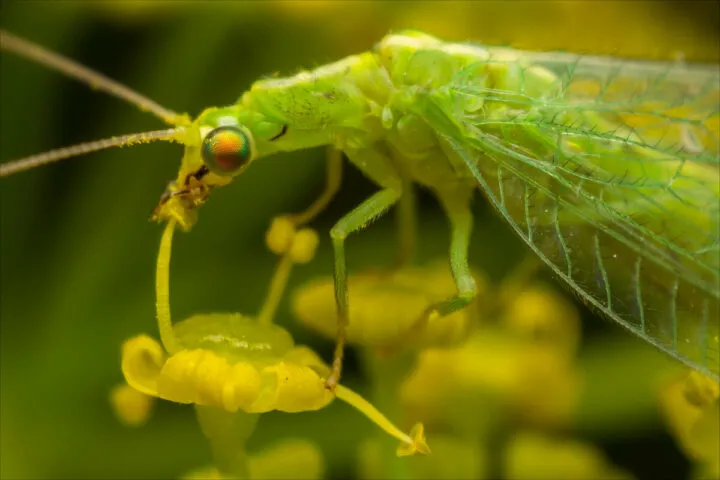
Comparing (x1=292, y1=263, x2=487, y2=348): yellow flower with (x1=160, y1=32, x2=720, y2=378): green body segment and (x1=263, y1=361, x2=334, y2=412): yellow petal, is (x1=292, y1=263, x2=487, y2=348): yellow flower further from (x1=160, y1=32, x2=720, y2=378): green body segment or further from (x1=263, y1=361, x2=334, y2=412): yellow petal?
(x1=263, y1=361, x2=334, y2=412): yellow petal

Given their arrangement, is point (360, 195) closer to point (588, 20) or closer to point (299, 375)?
point (588, 20)

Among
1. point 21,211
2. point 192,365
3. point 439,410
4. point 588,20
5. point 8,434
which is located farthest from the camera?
point 588,20

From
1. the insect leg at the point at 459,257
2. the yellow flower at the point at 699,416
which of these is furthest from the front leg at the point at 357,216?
the yellow flower at the point at 699,416

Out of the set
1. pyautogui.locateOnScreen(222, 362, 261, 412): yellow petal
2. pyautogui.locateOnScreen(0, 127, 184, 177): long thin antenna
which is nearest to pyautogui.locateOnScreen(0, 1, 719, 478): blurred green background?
pyautogui.locateOnScreen(0, 127, 184, 177): long thin antenna

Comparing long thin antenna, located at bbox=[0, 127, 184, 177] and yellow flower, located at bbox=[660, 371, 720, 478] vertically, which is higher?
long thin antenna, located at bbox=[0, 127, 184, 177]

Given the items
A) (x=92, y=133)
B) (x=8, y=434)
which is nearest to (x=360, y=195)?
(x=92, y=133)

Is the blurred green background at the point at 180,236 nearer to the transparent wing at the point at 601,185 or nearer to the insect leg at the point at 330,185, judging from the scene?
the insect leg at the point at 330,185

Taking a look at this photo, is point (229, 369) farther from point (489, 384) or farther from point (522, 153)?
point (522, 153)
